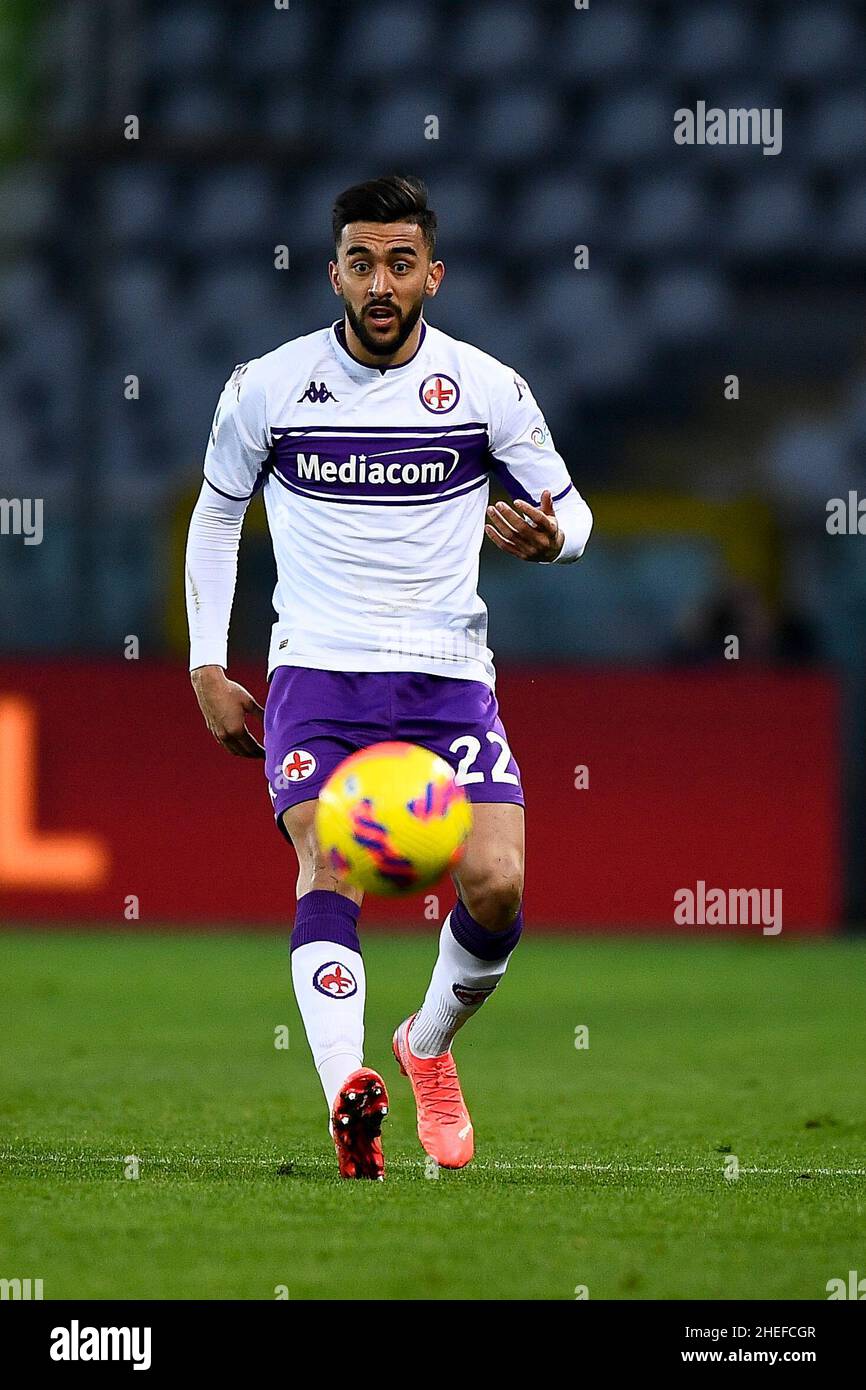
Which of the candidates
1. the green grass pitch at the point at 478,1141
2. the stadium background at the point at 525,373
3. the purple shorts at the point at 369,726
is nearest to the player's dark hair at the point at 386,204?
the purple shorts at the point at 369,726

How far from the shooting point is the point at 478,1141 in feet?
19.3

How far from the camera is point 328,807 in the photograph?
16.4 ft

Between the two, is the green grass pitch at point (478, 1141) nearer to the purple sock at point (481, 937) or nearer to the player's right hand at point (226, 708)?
the purple sock at point (481, 937)

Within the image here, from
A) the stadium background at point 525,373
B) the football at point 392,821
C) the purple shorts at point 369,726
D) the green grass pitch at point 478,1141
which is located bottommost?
the green grass pitch at point 478,1141

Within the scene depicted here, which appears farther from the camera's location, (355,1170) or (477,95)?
(477,95)

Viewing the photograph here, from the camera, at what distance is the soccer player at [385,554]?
17.4 feet

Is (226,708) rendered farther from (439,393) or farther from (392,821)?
(439,393)

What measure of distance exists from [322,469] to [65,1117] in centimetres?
195

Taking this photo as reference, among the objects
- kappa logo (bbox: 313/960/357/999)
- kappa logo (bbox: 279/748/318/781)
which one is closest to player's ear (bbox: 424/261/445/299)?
kappa logo (bbox: 279/748/318/781)

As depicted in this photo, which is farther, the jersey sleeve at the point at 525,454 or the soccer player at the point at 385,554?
the jersey sleeve at the point at 525,454

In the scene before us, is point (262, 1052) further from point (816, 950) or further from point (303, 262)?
point (303, 262)

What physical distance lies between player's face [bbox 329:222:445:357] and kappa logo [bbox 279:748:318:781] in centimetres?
97

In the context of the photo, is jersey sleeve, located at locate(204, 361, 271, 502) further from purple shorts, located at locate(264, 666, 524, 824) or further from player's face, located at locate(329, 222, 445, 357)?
purple shorts, located at locate(264, 666, 524, 824)
